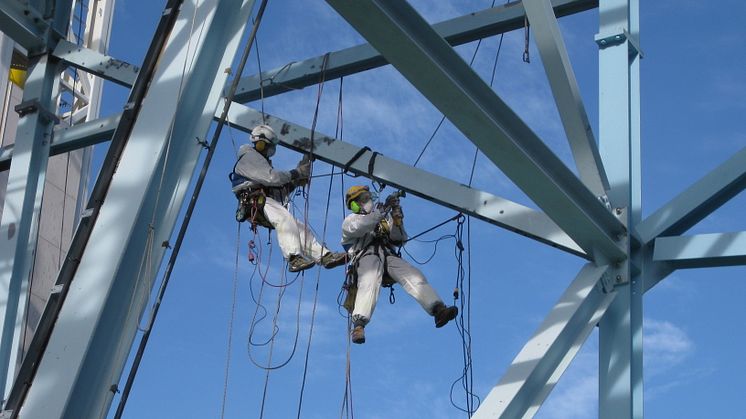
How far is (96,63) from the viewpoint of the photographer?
45.1 feet

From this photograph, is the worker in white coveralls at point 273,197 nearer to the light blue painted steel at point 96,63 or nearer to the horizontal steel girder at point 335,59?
the horizontal steel girder at point 335,59

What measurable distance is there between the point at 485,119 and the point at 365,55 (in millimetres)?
4592

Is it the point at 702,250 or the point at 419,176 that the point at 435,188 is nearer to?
the point at 419,176

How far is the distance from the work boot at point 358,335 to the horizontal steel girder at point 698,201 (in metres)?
2.52

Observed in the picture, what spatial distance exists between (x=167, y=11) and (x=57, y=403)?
2.98 metres

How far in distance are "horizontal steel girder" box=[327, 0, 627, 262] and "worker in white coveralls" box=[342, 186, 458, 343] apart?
1.59 metres

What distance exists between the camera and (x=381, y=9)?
762 centimetres

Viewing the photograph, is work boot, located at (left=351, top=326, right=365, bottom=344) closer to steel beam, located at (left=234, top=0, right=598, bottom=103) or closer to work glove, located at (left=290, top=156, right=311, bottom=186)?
work glove, located at (left=290, top=156, right=311, bottom=186)

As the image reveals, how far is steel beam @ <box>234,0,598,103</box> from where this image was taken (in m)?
13.0

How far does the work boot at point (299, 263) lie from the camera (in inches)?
463

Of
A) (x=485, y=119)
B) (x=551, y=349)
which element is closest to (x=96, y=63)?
(x=485, y=119)

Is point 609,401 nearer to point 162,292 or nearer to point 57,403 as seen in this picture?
point 162,292

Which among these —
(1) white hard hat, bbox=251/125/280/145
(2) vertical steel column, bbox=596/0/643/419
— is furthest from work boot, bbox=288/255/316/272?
(2) vertical steel column, bbox=596/0/643/419

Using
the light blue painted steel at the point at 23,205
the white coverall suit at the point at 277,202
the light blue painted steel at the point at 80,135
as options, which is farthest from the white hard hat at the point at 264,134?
the light blue painted steel at the point at 23,205
